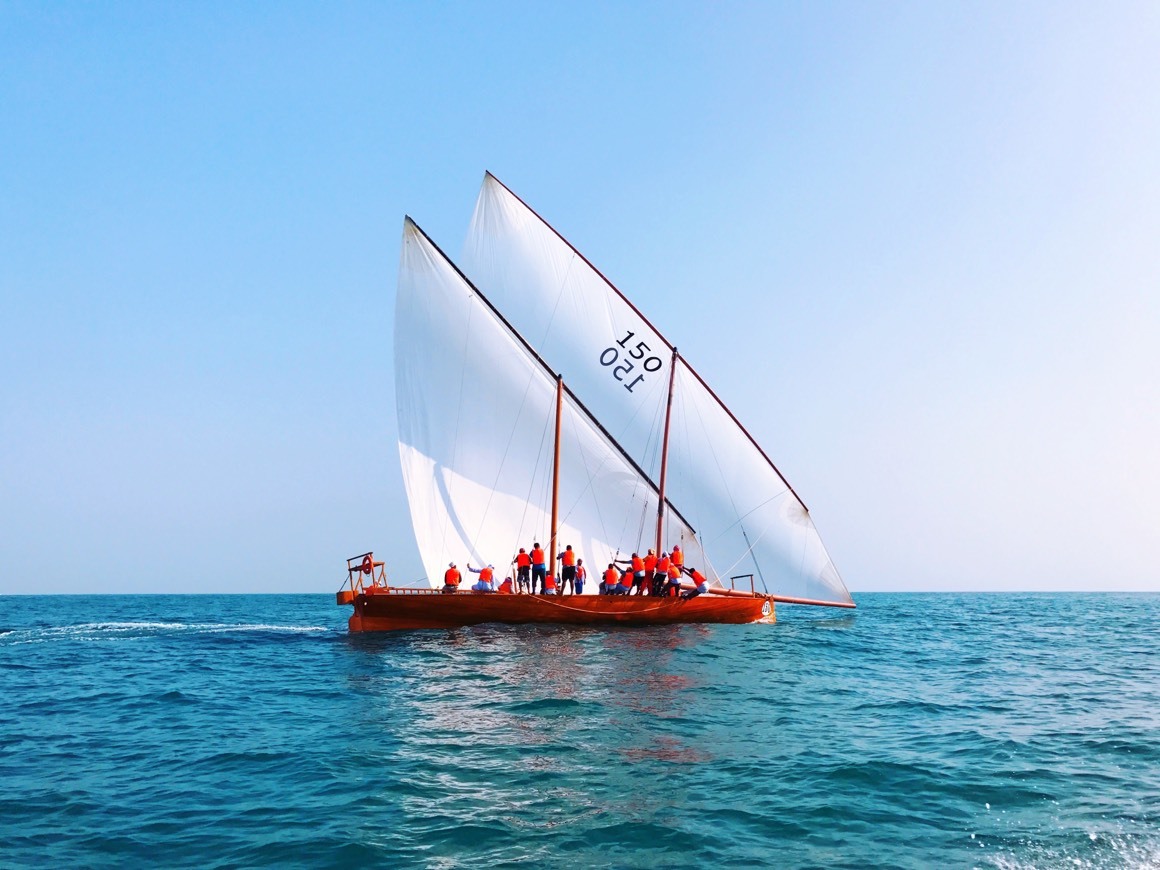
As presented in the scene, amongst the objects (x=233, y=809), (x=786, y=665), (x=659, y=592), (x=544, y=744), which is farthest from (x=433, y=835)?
(x=659, y=592)

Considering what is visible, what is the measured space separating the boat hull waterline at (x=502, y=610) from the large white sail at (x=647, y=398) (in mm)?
4835

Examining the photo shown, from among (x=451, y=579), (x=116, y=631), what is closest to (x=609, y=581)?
(x=451, y=579)

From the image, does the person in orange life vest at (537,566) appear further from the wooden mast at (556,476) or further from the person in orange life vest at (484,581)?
the person in orange life vest at (484,581)

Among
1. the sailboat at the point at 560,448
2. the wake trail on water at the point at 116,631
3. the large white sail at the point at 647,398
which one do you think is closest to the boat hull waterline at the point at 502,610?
the sailboat at the point at 560,448

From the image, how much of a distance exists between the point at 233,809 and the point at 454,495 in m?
22.6

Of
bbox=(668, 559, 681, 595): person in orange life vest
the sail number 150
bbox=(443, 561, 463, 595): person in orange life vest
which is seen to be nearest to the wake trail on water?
bbox=(443, 561, 463, 595): person in orange life vest

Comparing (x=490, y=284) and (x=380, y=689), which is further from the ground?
(x=490, y=284)

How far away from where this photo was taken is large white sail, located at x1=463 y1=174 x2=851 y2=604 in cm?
3472

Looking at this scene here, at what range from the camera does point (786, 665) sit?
21.6m

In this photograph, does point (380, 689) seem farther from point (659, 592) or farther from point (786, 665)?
point (659, 592)

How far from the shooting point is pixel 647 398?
36.2m

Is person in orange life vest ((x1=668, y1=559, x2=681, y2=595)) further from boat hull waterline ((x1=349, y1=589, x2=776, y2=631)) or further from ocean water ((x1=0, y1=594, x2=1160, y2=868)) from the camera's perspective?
ocean water ((x1=0, y1=594, x2=1160, y2=868))

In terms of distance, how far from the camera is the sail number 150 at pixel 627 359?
117 ft

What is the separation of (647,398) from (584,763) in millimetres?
25301
